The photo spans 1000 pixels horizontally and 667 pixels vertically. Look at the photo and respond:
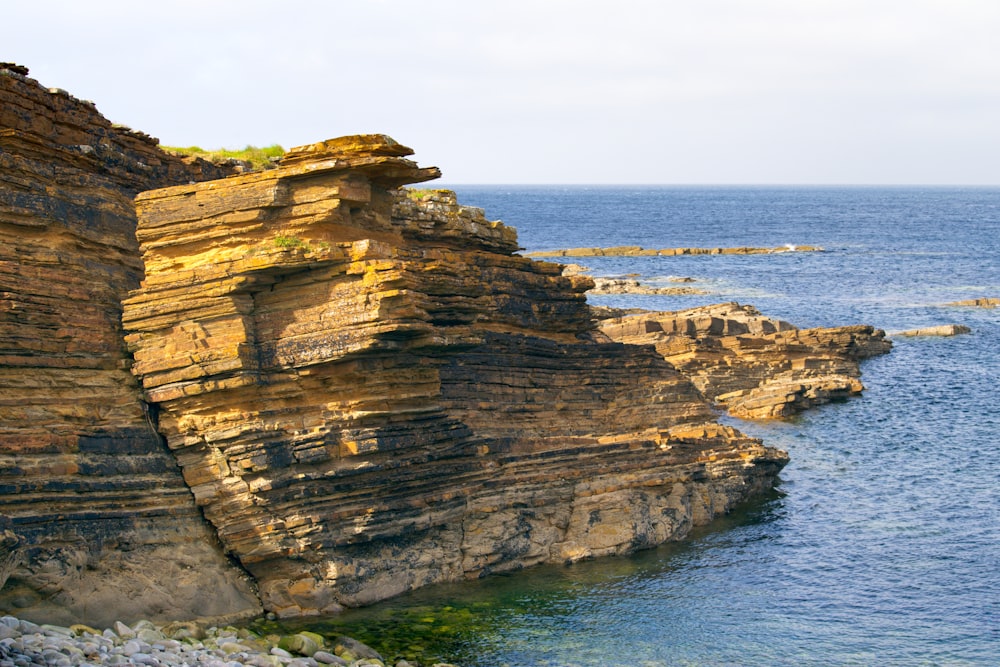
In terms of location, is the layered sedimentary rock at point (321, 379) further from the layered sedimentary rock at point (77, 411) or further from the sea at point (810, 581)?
the sea at point (810, 581)

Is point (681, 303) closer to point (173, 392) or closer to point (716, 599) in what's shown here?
point (716, 599)

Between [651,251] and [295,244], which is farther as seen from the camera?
[651,251]

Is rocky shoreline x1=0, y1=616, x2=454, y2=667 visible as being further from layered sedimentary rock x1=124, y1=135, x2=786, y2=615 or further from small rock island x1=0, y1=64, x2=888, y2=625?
layered sedimentary rock x1=124, y1=135, x2=786, y2=615

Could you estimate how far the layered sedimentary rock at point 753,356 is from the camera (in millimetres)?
60656

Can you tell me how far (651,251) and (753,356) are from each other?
8307cm

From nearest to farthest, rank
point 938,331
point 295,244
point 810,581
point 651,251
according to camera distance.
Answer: point 295,244 → point 810,581 → point 938,331 → point 651,251

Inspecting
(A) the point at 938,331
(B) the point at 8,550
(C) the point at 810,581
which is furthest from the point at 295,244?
(A) the point at 938,331

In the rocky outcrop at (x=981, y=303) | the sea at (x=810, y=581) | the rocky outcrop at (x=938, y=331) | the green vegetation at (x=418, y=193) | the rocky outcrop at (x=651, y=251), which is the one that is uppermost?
the green vegetation at (x=418, y=193)

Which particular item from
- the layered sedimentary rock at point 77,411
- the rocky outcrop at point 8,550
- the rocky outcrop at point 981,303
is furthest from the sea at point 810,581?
the rocky outcrop at point 981,303

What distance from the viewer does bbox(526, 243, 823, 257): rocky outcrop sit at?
139 meters

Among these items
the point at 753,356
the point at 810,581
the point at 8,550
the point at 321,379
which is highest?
the point at 321,379

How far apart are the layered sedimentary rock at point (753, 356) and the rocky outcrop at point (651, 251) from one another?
64086mm

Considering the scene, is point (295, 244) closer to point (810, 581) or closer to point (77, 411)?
point (77, 411)

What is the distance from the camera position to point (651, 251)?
147125 millimetres
